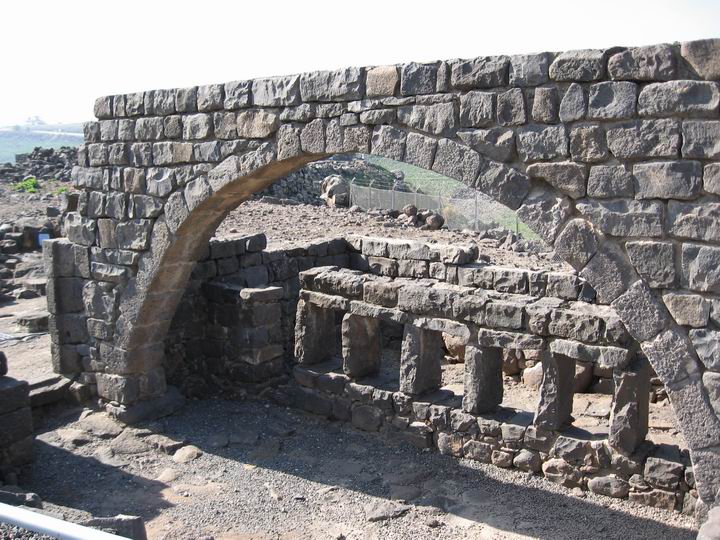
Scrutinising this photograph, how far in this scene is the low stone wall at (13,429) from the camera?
704 cm

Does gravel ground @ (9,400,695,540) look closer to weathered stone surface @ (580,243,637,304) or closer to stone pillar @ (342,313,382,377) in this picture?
stone pillar @ (342,313,382,377)

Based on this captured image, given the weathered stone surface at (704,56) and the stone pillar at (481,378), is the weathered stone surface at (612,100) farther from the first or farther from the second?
the stone pillar at (481,378)

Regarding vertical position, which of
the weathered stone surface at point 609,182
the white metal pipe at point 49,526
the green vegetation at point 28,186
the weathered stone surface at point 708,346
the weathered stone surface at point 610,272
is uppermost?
the green vegetation at point 28,186

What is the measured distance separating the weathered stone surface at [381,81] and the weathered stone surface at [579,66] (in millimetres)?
1312

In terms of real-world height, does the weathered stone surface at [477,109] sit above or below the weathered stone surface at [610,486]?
above

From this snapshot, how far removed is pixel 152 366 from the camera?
8.59 meters

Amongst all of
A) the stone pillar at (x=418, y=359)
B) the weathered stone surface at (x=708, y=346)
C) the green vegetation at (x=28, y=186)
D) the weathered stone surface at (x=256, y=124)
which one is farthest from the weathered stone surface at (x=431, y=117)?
the green vegetation at (x=28, y=186)

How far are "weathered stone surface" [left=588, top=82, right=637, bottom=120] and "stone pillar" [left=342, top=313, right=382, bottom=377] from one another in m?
4.11

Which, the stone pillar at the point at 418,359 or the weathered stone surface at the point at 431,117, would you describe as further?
the stone pillar at the point at 418,359

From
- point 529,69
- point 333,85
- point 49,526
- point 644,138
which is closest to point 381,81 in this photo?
point 333,85

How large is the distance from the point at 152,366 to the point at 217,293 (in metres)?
1.26

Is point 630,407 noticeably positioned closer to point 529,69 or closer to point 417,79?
point 529,69

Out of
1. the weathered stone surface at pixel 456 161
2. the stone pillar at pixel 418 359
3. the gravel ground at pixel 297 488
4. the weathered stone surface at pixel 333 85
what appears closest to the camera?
the weathered stone surface at pixel 456 161

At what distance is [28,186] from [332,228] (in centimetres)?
1548
